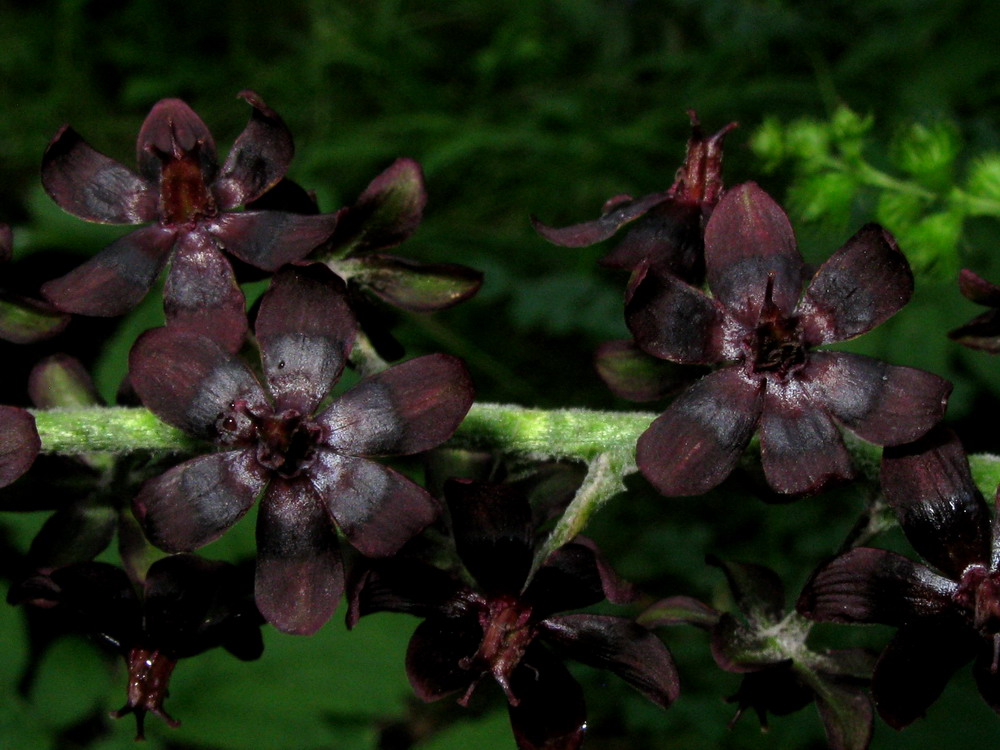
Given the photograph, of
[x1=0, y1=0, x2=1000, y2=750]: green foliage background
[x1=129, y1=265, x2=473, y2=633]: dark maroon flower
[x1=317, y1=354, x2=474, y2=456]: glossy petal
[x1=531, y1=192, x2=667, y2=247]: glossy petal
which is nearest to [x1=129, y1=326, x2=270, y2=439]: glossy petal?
[x1=129, y1=265, x2=473, y2=633]: dark maroon flower

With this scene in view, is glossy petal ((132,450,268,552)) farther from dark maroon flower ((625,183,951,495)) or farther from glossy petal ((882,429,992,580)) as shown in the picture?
glossy petal ((882,429,992,580))

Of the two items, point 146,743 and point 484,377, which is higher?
point 484,377

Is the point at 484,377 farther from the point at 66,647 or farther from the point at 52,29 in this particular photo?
the point at 52,29

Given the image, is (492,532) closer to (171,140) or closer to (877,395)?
(877,395)

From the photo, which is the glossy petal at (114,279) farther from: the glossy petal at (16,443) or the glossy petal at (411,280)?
the glossy petal at (411,280)

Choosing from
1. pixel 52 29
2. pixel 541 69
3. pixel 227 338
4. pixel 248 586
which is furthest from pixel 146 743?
pixel 52 29

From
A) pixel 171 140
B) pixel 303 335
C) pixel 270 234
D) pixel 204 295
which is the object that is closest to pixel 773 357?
pixel 303 335

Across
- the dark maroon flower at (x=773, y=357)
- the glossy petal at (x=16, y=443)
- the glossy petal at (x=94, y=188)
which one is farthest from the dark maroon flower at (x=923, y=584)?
the glossy petal at (x=94, y=188)
